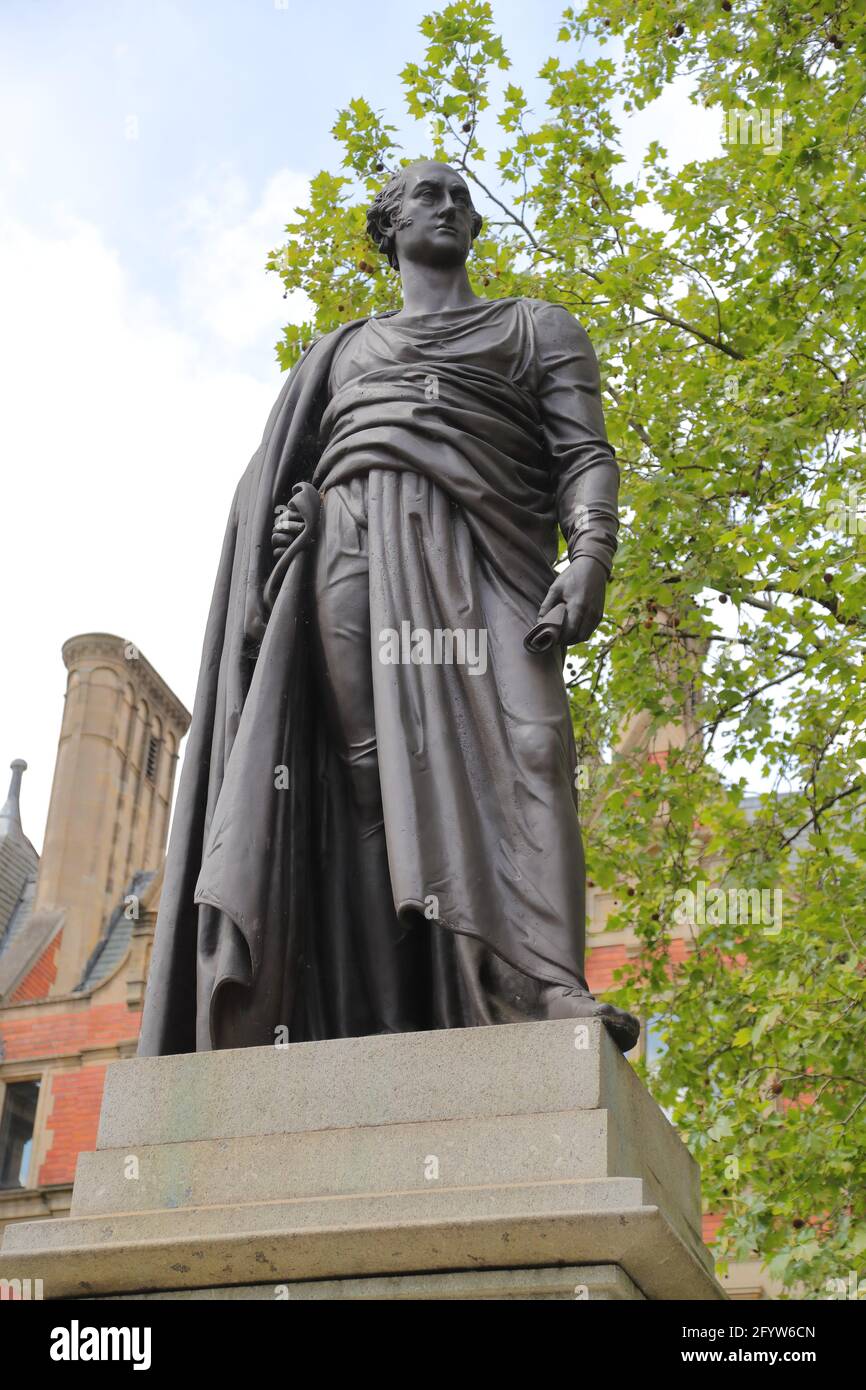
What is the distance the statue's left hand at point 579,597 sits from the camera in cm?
498

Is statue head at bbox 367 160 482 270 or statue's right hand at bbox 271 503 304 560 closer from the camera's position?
statue's right hand at bbox 271 503 304 560

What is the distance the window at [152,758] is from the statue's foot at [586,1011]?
37.7 m

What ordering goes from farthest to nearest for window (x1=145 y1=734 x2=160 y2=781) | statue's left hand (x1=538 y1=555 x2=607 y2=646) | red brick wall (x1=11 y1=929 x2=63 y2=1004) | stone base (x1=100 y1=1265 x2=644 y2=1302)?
1. window (x1=145 y1=734 x2=160 y2=781)
2. red brick wall (x1=11 y1=929 x2=63 y2=1004)
3. statue's left hand (x1=538 y1=555 x2=607 y2=646)
4. stone base (x1=100 y1=1265 x2=644 y2=1302)

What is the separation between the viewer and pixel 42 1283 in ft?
13.4

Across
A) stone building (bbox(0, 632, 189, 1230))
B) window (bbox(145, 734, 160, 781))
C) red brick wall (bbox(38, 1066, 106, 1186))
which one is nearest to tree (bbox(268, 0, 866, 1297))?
stone building (bbox(0, 632, 189, 1230))

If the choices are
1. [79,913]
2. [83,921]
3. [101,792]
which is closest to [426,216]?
[83,921]

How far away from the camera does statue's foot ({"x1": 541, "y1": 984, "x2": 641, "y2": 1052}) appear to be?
14.2 ft

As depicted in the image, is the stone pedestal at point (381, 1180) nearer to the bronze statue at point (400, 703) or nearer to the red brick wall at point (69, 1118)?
the bronze statue at point (400, 703)

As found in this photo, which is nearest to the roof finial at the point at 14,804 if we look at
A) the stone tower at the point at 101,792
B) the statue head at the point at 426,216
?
the stone tower at the point at 101,792

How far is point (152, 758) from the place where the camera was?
42188mm

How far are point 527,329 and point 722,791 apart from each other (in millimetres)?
8673

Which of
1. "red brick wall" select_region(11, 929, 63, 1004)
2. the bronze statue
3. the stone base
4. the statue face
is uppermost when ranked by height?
"red brick wall" select_region(11, 929, 63, 1004)

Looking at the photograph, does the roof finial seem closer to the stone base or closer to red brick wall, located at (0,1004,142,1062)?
red brick wall, located at (0,1004,142,1062)

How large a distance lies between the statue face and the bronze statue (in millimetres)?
32
